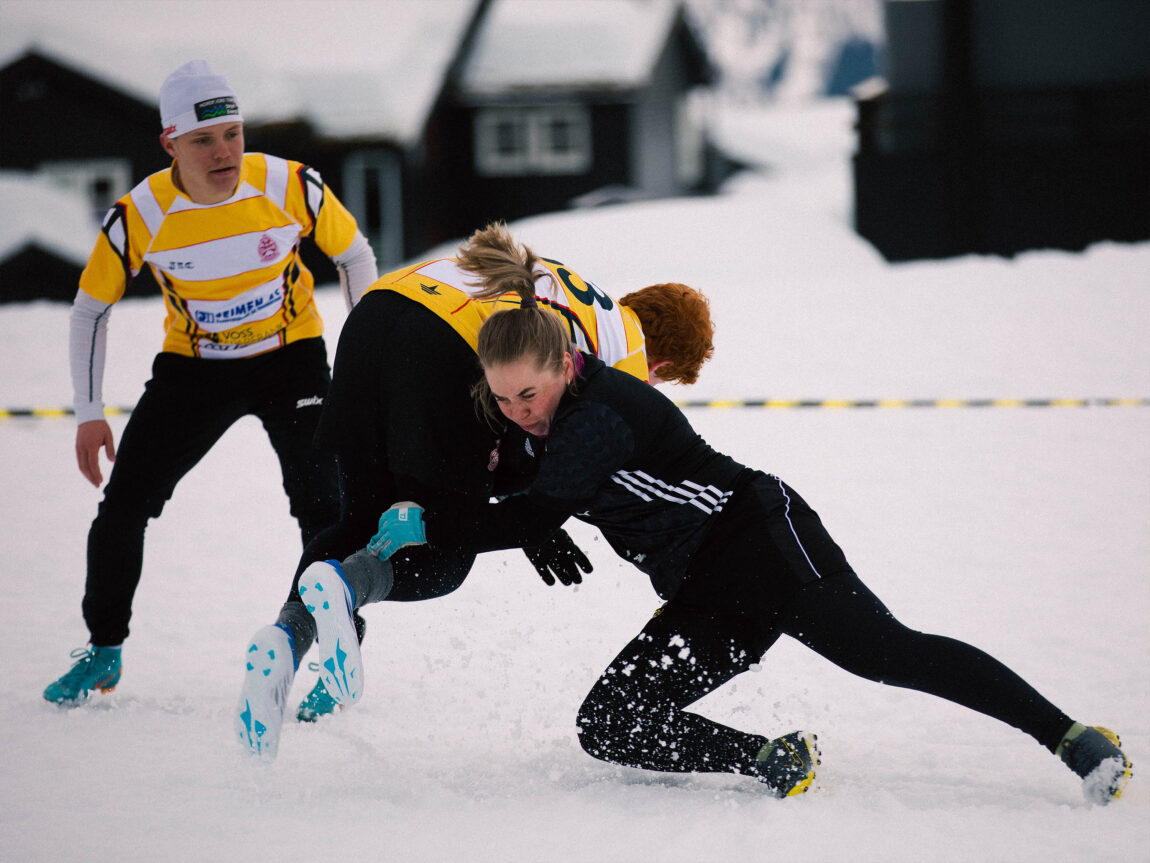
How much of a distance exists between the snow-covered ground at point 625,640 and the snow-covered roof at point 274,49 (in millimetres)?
9398

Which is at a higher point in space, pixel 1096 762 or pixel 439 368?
pixel 439 368

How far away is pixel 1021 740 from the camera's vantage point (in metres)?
3.47

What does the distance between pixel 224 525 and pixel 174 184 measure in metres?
2.81

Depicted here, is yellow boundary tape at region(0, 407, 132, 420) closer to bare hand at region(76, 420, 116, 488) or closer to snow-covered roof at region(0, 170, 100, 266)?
bare hand at region(76, 420, 116, 488)

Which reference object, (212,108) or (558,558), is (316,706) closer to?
(558,558)

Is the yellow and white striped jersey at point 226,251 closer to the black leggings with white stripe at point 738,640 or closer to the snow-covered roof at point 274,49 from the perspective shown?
the black leggings with white stripe at point 738,640

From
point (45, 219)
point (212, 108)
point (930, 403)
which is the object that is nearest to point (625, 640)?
point (212, 108)

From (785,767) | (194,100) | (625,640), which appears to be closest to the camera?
(785,767)

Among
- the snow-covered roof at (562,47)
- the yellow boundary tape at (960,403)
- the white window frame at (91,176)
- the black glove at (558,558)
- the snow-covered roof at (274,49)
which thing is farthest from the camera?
the snow-covered roof at (562,47)

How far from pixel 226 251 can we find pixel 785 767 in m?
2.26

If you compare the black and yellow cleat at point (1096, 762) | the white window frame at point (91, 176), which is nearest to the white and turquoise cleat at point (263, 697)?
the black and yellow cleat at point (1096, 762)

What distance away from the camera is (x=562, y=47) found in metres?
20.6

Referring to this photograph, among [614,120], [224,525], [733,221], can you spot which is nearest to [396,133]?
[614,120]

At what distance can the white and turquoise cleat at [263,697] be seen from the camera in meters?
2.83
